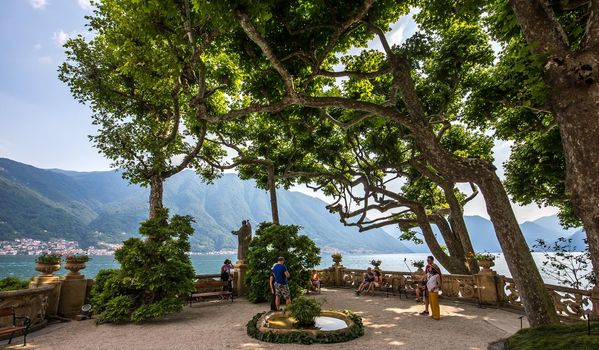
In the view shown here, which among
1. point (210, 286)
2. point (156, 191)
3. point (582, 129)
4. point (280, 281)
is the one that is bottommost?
point (210, 286)

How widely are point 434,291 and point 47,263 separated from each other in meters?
13.4

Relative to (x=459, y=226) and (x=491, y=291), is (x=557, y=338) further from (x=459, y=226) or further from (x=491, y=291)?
(x=459, y=226)

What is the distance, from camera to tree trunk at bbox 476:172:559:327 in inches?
216

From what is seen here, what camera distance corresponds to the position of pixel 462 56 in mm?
11828

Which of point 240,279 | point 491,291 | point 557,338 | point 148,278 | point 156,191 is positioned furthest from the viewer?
point 240,279

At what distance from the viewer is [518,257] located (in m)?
5.75

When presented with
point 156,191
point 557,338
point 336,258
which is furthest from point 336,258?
point 557,338

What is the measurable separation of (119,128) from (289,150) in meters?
9.51

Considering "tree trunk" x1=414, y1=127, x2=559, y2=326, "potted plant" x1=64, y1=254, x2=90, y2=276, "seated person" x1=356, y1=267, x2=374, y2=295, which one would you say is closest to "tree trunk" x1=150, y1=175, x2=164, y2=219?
"potted plant" x1=64, y1=254, x2=90, y2=276

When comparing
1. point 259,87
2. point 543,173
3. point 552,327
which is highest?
point 259,87

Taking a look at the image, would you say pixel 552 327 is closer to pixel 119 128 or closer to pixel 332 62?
pixel 332 62

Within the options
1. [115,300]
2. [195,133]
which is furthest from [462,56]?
[115,300]

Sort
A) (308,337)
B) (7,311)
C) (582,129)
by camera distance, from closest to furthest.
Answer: (582,129) < (308,337) < (7,311)

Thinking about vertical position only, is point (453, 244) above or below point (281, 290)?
above
